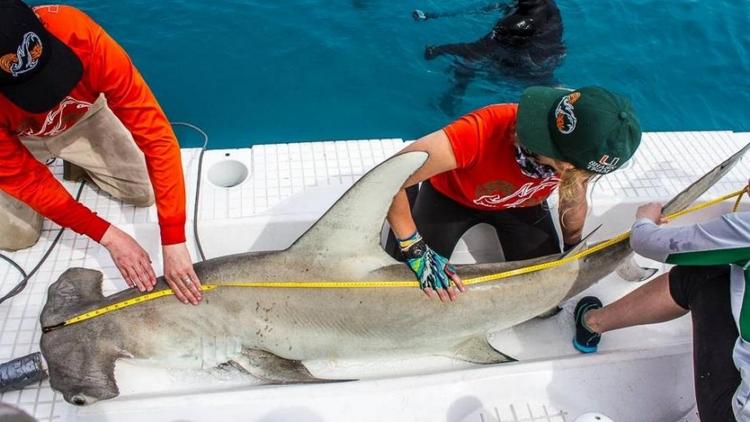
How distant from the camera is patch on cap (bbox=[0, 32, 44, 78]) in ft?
6.31

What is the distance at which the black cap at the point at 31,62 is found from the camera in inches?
74.8

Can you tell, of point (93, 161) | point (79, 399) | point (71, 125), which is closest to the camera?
point (79, 399)

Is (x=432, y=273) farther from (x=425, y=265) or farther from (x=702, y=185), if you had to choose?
(x=702, y=185)

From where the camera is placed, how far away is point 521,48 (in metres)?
5.38

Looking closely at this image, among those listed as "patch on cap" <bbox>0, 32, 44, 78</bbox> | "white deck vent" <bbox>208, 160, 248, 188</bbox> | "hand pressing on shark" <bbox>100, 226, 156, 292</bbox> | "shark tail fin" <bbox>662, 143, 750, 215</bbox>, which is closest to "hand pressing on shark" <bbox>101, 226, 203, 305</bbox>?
"hand pressing on shark" <bbox>100, 226, 156, 292</bbox>

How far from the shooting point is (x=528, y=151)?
261 centimetres

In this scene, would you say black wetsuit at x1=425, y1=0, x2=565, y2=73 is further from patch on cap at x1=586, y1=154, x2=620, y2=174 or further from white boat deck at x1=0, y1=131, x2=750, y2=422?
patch on cap at x1=586, y1=154, x2=620, y2=174

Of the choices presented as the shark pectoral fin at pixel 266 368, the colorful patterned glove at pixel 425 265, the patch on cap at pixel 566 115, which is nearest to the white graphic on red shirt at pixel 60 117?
the shark pectoral fin at pixel 266 368

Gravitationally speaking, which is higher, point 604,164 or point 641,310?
point 604,164

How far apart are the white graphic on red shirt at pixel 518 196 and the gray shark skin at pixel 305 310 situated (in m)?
0.33

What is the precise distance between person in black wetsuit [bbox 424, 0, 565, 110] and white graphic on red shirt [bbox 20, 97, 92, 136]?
3589mm

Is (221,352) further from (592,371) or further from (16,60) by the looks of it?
(592,371)

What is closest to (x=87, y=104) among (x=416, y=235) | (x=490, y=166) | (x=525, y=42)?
(x=416, y=235)

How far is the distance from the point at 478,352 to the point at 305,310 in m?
0.89
